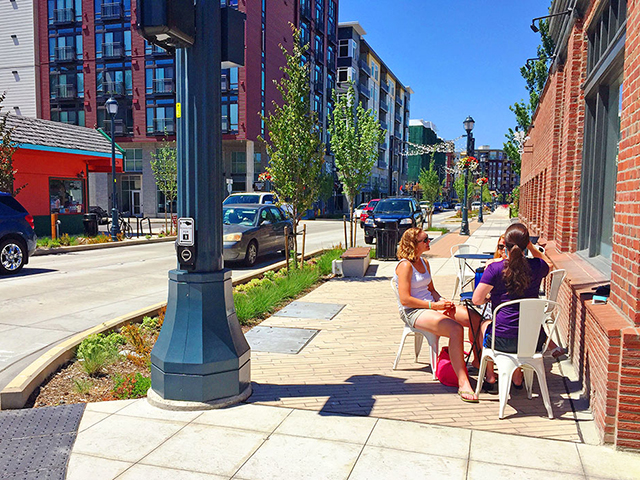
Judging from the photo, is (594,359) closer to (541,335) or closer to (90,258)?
(541,335)

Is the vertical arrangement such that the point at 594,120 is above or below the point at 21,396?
above

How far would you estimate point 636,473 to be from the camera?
10.8 feet

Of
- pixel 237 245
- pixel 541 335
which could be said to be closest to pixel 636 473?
pixel 541 335

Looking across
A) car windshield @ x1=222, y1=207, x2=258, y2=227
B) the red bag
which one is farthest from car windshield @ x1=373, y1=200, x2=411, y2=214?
the red bag

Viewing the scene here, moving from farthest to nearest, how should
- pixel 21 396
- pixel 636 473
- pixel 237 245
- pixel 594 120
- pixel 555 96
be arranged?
pixel 237 245, pixel 555 96, pixel 594 120, pixel 21 396, pixel 636 473

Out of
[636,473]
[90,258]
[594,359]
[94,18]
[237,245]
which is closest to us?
[636,473]

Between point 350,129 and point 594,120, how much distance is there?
9994 millimetres

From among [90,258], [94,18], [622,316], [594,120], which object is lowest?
[90,258]

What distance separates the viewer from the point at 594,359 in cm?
416

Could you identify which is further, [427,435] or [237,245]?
[237,245]

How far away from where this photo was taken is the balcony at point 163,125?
47344 millimetres

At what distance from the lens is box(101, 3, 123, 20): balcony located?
4762cm

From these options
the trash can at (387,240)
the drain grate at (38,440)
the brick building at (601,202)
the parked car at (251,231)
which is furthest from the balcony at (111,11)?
the drain grate at (38,440)

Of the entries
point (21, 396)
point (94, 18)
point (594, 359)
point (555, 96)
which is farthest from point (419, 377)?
point (94, 18)
